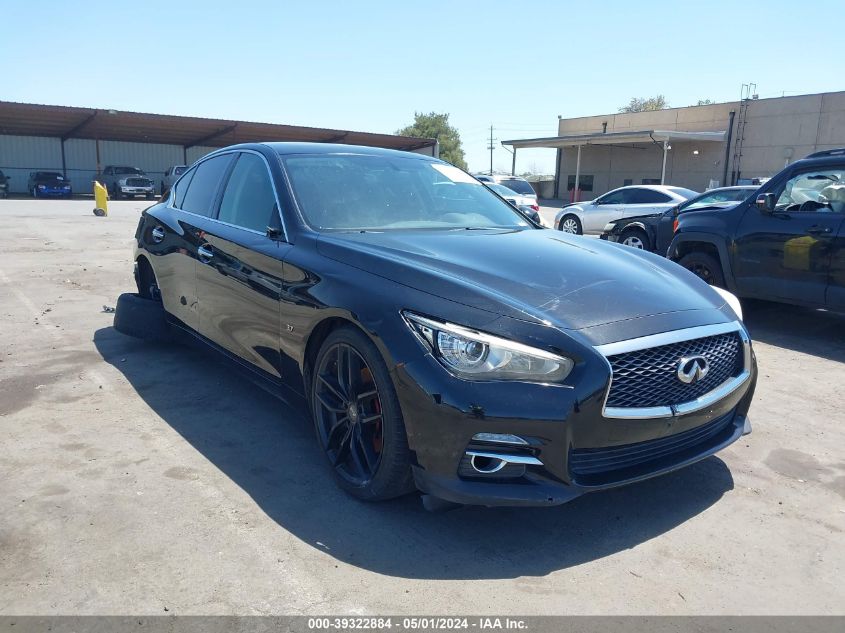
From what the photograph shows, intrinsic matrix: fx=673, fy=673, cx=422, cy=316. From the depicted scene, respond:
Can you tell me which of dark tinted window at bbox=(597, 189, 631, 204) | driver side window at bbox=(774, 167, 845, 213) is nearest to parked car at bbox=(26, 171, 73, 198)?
dark tinted window at bbox=(597, 189, 631, 204)

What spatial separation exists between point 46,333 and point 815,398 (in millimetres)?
6529

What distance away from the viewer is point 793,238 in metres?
6.38

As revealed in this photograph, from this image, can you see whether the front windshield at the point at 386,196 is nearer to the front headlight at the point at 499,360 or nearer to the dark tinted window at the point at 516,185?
the front headlight at the point at 499,360

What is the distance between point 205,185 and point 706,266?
17.5 feet

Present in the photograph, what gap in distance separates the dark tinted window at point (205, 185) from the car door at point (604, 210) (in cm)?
1317

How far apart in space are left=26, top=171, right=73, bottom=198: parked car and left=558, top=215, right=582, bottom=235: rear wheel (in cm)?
3008

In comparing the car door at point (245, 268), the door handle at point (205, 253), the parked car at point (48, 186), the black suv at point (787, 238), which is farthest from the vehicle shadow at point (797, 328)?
the parked car at point (48, 186)

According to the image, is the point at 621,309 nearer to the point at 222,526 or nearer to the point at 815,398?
the point at 222,526

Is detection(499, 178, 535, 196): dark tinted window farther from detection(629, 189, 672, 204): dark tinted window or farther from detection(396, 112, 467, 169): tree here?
detection(396, 112, 467, 169): tree

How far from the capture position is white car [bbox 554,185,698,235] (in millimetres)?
15226

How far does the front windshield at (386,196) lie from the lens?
384 centimetres

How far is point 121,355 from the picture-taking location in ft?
18.5

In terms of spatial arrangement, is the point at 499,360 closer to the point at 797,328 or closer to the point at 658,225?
the point at 797,328

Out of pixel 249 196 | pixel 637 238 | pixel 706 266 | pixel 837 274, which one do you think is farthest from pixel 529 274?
pixel 637 238
